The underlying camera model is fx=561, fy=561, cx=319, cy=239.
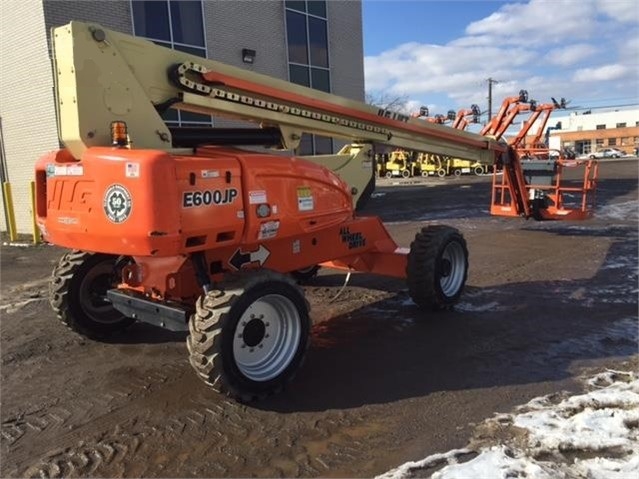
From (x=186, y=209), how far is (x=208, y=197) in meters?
0.21

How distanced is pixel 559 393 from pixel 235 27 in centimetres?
1439

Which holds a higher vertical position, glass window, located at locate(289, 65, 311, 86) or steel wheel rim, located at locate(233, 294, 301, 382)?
glass window, located at locate(289, 65, 311, 86)

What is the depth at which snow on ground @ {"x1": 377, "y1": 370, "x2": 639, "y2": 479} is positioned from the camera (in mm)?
3289

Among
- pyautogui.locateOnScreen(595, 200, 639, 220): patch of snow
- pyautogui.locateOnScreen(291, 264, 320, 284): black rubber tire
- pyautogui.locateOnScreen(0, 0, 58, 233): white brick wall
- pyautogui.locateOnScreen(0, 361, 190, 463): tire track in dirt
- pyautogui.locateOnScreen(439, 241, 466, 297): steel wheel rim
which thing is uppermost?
pyautogui.locateOnScreen(0, 0, 58, 233): white brick wall

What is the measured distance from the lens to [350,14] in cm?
2038

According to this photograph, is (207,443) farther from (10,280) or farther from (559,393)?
(10,280)

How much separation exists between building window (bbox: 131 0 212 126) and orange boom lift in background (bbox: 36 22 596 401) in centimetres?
835

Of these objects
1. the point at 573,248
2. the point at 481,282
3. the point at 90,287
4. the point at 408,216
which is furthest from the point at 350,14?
the point at 90,287

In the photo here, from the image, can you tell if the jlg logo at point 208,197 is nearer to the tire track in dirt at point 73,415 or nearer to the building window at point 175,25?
the tire track in dirt at point 73,415

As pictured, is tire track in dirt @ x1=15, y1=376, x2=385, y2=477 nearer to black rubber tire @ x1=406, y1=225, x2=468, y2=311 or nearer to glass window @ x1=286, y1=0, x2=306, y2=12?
black rubber tire @ x1=406, y1=225, x2=468, y2=311

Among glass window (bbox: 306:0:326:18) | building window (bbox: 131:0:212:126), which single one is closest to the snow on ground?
building window (bbox: 131:0:212:126)

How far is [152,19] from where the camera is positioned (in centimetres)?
1400

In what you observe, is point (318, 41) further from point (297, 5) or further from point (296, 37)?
point (297, 5)

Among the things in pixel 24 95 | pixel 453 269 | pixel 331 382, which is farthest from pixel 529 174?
pixel 24 95
